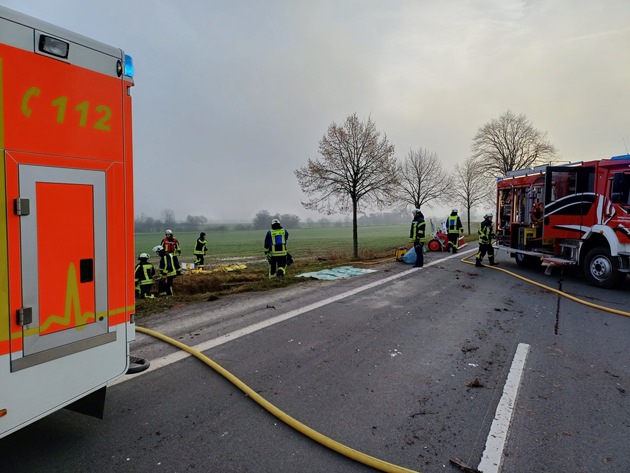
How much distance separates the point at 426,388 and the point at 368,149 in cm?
1662

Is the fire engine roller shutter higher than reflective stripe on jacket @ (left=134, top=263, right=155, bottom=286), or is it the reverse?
the fire engine roller shutter

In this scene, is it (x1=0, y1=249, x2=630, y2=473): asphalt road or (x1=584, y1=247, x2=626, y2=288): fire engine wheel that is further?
(x1=584, y1=247, x2=626, y2=288): fire engine wheel

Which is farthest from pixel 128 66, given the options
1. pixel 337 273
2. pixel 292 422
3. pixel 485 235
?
pixel 485 235

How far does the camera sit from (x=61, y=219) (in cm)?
256

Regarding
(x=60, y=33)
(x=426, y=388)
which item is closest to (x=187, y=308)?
(x=426, y=388)

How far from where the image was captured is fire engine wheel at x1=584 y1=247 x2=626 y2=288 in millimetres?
9266

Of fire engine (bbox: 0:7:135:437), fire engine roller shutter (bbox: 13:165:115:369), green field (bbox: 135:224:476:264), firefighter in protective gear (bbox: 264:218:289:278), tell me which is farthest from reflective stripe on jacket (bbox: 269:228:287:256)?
fire engine roller shutter (bbox: 13:165:115:369)

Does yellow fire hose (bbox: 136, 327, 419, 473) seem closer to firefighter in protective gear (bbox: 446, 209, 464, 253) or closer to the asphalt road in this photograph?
the asphalt road

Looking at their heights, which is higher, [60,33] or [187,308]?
[60,33]

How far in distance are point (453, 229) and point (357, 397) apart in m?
14.4

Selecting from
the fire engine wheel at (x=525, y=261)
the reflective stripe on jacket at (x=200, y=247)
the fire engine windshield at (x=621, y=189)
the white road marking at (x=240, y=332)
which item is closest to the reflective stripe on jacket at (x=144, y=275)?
the white road marking at (x=240, y=332)

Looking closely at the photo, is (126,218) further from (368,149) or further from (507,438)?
(368,149)

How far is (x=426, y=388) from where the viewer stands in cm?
385

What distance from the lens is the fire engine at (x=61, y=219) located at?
2.29 meters
